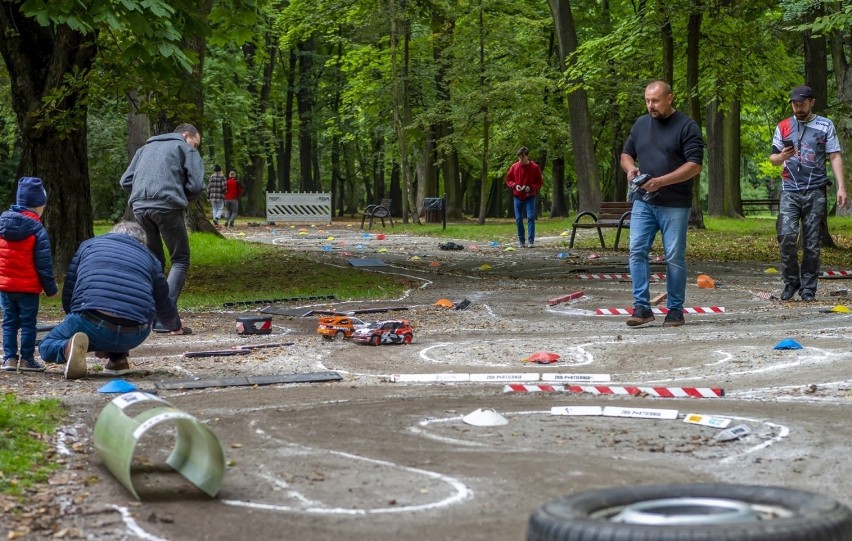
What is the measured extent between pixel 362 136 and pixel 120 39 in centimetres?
4540

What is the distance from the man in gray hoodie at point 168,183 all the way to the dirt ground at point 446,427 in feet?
3.76

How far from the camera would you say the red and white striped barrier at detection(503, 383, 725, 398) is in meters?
8.18

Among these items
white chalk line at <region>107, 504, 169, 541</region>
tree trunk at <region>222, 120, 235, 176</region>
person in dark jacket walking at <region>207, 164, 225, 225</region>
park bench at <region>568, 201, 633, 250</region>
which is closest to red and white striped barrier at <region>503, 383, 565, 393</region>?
white chalk line at <region>107, 504, 169, 541</region>

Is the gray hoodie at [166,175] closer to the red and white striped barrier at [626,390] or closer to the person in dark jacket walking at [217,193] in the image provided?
the red and white striped barrier at [626,390]

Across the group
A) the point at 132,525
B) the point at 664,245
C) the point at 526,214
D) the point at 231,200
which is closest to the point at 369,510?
the point at 132,525

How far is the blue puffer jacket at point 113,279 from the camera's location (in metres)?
9.30

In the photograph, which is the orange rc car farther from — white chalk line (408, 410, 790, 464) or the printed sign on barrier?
the printed sign on barrier

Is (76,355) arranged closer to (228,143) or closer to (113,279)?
(113,279)

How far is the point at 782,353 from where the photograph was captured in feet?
32.9

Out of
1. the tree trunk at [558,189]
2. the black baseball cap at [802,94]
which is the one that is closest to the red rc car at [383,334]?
the black baseball cap at [802,94]

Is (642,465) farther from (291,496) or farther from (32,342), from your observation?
(32,342)

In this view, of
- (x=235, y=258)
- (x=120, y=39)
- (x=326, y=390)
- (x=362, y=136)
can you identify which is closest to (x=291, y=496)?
(x=326, y=390)

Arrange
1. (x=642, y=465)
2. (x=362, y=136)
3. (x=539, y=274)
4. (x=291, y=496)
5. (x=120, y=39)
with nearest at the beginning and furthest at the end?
(x=291, y=496) → (x=642, y=465) → (x=120, y=39) → (x=539, y=274) → (x=362, y=136)

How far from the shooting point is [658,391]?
8242 millimetres
